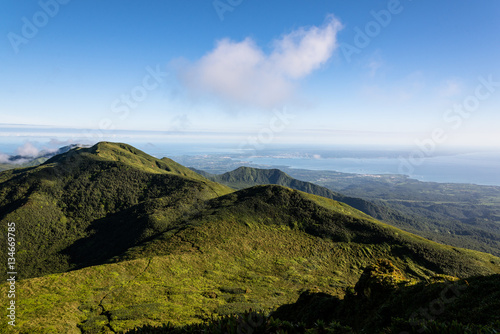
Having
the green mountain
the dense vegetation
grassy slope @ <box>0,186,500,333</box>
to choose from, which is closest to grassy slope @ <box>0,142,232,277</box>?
the green mountain

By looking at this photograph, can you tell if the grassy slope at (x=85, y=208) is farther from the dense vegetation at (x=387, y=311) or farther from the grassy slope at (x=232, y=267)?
the dense vegetation at (x=387, y=311)

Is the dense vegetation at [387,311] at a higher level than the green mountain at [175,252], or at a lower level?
higher

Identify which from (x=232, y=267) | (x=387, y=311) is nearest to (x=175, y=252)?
(x=232, y=267)

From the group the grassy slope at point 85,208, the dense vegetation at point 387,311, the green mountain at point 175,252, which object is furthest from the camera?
the grassy slope at point 85,208

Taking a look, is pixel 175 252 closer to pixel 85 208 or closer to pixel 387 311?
pixel 387 311

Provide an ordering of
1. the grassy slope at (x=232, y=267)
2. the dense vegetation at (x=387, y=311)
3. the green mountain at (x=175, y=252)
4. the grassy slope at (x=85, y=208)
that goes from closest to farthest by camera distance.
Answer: the dense vegetation at (x=387, y=311) → the grassy slope at (x=232, y=267) → the green mountain at (x=175, y=252) → the grassy slope at (x=85, y=208)

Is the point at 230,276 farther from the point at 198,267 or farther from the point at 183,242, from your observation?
the point at 183,242

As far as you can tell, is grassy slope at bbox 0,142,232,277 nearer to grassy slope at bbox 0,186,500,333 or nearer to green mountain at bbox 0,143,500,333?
green mountain at bbox 0,143,500,333

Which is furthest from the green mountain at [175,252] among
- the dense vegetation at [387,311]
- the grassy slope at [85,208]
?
the dense vegetation at [387,311]
